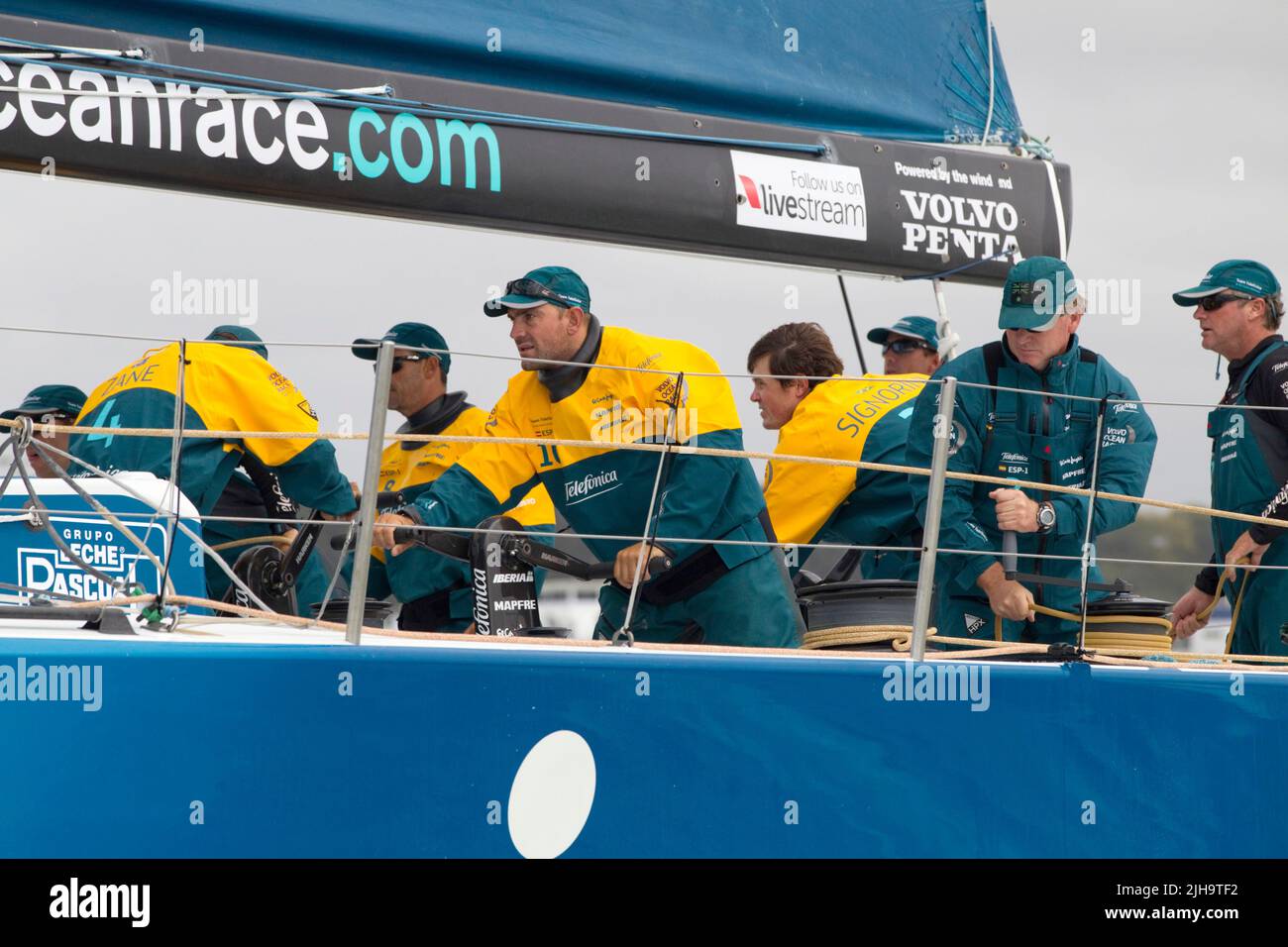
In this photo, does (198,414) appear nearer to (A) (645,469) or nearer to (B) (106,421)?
(B) (106,421)

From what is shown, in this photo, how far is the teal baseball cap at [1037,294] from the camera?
3.53 meters

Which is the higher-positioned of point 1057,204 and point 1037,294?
point 1057,204

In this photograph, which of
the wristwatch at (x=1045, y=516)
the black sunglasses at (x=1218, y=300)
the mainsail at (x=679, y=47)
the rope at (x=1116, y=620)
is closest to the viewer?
the wristwatch at (x=1045, y=516)

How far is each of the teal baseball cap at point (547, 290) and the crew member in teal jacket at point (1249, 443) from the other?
1.43 meters

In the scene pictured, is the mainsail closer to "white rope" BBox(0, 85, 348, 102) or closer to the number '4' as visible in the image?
"white rope" BBox(0, 85, 348, 102)

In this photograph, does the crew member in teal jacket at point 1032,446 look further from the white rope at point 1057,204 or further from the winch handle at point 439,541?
the white rope at point 1057,204

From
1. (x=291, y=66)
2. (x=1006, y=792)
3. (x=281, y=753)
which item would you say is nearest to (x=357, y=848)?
(x=281, y=753)

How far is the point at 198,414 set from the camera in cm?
408

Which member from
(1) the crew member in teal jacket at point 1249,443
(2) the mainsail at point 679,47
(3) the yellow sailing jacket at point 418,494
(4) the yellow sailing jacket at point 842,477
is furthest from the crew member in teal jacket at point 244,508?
(1) the crew member in teal jacket at point 1249,443

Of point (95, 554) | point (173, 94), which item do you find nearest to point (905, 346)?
point (173, 94)

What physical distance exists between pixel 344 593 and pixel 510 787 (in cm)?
214

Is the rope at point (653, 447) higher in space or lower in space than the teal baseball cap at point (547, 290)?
lower

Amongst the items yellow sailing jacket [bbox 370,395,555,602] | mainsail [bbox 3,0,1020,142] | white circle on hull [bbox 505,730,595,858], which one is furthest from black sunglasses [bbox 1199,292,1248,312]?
white circle on hull [bbox 505,730,595,858]

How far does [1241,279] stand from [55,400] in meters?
3.33
